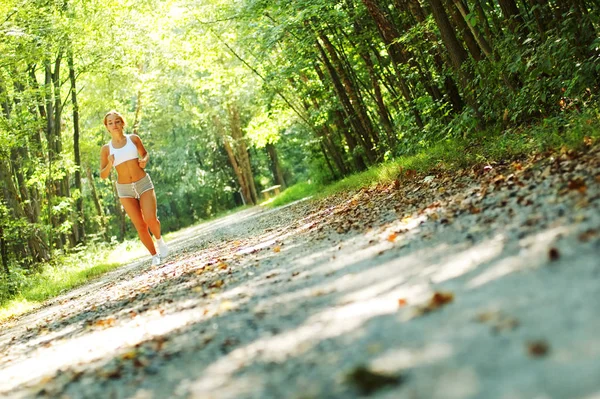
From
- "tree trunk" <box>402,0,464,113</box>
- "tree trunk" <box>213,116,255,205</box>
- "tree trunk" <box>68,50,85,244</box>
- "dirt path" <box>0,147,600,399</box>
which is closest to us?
"dirt path" <box>0,147,600,399</box>

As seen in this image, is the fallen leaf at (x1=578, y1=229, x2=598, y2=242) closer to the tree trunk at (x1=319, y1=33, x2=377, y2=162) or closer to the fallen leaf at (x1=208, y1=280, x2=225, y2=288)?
the fallen leaf at (x1=208, y1=280, x2=225, y2=288)

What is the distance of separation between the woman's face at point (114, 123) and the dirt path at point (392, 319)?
3.78m

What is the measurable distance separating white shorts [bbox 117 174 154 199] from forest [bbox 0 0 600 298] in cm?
433

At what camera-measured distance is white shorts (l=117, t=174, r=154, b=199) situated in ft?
32.6

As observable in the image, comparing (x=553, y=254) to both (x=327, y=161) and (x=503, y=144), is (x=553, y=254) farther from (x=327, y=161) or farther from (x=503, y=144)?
(x=327, y=161)

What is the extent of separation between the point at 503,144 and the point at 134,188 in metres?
5.66

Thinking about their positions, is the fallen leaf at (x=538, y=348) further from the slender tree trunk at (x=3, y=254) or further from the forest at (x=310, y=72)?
the slender tree trunk at (x=3, y=254)

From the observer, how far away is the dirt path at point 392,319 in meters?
2.26

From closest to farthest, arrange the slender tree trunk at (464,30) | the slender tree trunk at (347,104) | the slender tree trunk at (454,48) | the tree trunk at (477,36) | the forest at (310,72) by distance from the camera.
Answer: the forest at (310,72) < the tree trunk at (477,36) < the slender tree trunk at (464,30) < the slender tree trunk at (454,48) < the slender tree trunk at (347,104)

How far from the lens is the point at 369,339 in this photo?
2.84 meters

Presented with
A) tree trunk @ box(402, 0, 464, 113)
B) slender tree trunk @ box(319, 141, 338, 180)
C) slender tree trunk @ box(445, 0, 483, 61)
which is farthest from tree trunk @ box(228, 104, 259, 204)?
slender tree trunk @ box(445, 0, 483, 61)

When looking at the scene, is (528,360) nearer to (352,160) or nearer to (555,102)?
(555,102)

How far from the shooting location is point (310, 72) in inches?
787

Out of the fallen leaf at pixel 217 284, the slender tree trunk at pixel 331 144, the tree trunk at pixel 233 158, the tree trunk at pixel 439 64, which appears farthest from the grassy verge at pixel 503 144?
the tree trunk at pixel 233 158
